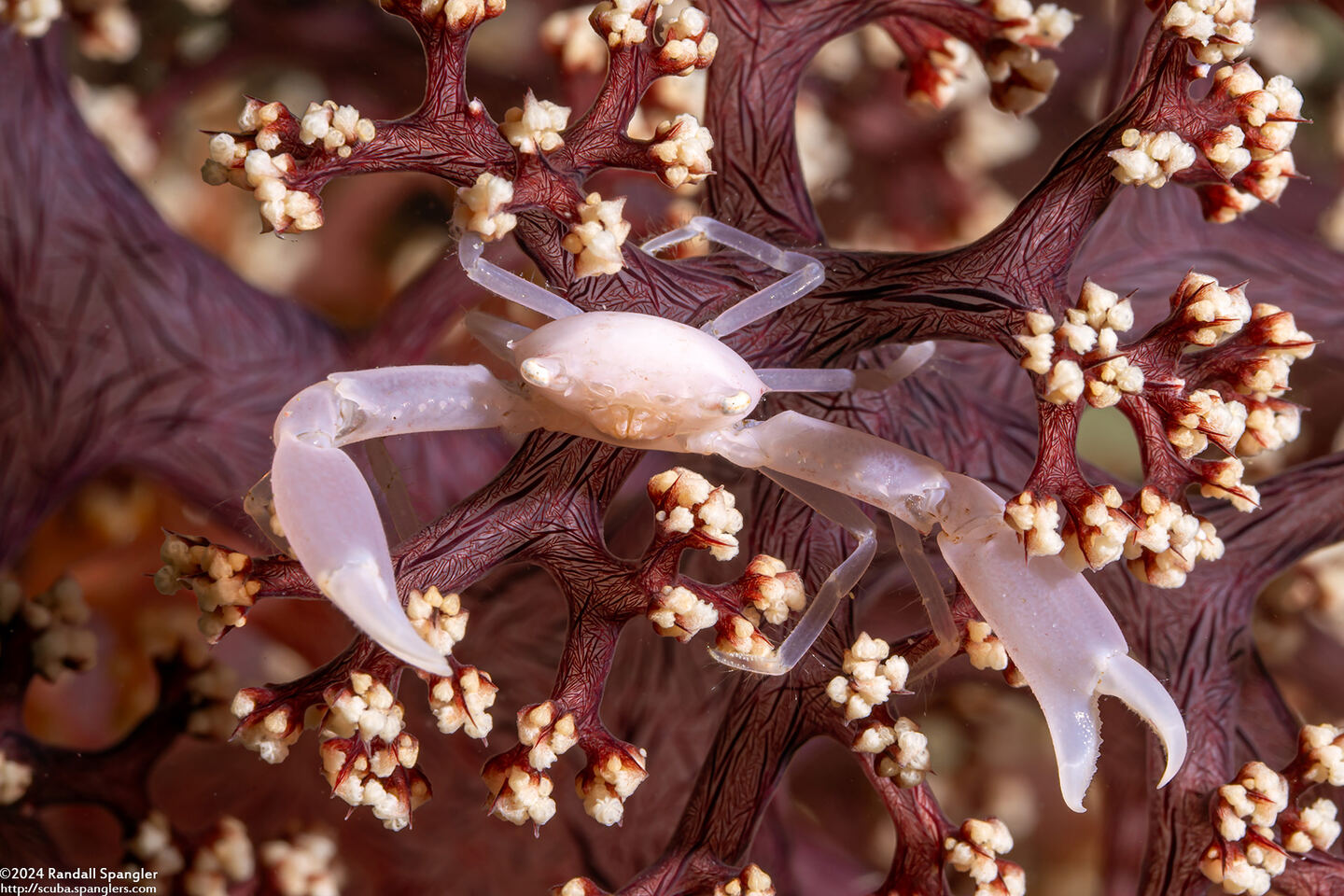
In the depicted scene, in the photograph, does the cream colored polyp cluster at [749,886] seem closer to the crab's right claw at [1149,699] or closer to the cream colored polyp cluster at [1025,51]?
the crab's right claw at [1149,699]

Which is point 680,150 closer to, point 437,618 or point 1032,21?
point 437,618

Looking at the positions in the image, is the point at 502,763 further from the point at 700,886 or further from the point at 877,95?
the point at 877,95

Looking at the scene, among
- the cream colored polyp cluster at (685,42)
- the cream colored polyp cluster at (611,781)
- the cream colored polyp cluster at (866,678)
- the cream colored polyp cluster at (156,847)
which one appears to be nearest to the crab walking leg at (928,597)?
the cream colored polyp cluster at (866,678)

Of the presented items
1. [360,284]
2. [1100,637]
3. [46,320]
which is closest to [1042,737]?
[1100,637]

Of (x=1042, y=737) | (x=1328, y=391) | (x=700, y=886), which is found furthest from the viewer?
(x=1042, y=737)

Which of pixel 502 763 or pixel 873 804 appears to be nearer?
pixel 502 763

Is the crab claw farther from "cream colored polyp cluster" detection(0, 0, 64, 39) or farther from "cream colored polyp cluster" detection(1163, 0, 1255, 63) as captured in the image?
"cream colored polyp cluster" detection(0, 0, 64, 39)

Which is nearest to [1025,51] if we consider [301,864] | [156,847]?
[301,864]
